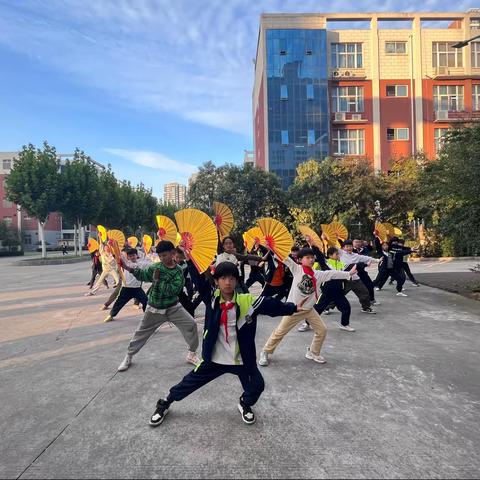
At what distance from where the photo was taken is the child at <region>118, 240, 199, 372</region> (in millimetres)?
4375

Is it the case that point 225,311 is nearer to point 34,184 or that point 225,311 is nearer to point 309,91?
point 34,184

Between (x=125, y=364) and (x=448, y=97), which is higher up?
(x=448, y=97)

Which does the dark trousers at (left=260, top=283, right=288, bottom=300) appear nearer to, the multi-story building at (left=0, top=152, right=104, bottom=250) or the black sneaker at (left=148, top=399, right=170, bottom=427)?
the black sneaker at (left=148, top=399, right=170, bottom=427)

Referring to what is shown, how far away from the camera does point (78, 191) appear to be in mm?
27406

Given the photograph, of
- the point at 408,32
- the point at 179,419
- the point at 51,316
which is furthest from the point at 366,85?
the point at 179,419

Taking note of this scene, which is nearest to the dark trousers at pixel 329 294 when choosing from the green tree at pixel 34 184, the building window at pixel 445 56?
the green tree at pixel 34 184

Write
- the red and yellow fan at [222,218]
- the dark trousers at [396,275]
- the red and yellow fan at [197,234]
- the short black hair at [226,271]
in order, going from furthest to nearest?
the dark trousers at [396,275] < the red and yellow fan at [222,218] < the red and yellow fan at [197,234] < the short black hair at [226,271]

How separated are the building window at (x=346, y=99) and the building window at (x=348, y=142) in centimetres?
217

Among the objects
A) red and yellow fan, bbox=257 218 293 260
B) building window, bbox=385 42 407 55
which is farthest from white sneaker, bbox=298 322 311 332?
building window, bbox=385 42 407 55

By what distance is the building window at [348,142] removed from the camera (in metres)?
36.5

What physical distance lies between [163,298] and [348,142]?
36.0m

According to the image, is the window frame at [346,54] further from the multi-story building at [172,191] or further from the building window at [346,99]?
the multi-story building at [172,191]

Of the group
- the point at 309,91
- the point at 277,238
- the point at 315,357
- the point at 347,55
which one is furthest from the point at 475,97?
the point at 315,357

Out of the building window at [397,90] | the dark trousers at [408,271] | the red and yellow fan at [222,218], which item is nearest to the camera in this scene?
the red and yellow fan at [222,218]
